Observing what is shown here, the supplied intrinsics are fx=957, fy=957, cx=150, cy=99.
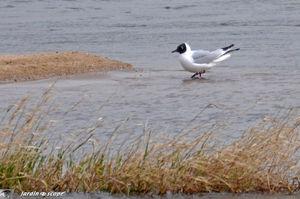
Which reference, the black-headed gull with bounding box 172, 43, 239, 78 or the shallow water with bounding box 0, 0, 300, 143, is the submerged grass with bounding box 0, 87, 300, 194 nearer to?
the shallow water with bounding box 0, 0, 300, 143

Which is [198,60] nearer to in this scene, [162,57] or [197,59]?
[197,59]

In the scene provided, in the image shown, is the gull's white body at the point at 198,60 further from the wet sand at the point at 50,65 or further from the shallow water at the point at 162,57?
the wet sand at the point at 50,65

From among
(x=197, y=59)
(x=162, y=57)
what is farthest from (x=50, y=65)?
(x=162, y=57)

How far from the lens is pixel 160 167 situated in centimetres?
841

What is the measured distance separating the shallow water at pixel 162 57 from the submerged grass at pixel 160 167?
0.59 metres

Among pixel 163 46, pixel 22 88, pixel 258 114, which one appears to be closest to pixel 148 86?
pixel 22 88

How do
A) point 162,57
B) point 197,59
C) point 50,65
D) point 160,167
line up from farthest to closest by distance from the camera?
point 162,57, point 50,65, point 197,59, point 160,167

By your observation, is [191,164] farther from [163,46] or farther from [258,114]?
[163,46]

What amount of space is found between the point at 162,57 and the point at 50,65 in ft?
9.69

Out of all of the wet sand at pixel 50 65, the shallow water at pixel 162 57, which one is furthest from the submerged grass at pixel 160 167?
the wet sand at pixel 50 65

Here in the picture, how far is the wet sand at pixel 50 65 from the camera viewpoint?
1766 cm

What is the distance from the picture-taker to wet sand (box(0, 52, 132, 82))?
17656mm

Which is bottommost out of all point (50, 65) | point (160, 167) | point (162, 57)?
point (162, 57)

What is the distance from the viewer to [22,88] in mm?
16250
